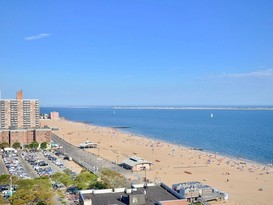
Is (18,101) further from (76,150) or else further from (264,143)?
(264,143)

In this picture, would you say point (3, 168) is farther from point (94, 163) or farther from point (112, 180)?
point (112, 180)

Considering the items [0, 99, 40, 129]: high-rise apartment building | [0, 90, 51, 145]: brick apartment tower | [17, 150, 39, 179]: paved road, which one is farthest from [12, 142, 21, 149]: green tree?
[0, 99, 40, 129]: high-rise apartment building

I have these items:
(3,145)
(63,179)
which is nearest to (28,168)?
(63,179)

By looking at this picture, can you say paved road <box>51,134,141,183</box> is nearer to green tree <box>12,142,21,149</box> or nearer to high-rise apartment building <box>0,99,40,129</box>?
green tree <box>12,142,21,149</box>

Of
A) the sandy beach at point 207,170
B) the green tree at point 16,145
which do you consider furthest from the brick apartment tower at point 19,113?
the sandy beach at point 207,170

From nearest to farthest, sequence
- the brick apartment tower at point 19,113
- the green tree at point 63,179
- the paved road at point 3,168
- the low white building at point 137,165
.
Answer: the green tree at point 63,179 < the paved road at point 3,168 < the low white building at point 137,165 < the brick apartment tower at point 19,113

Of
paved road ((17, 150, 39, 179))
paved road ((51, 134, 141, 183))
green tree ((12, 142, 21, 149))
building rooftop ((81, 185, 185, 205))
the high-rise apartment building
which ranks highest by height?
the high-rise apartment building

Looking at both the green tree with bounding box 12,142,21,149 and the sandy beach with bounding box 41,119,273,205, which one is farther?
the green tree with bounding box 12,142,21,149

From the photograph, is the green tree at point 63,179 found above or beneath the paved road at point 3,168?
above

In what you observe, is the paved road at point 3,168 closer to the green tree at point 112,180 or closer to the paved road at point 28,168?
the paved road at point 28,168

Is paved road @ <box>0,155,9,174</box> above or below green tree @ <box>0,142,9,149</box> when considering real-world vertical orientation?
below

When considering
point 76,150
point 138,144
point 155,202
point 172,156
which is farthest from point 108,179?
point 138,144

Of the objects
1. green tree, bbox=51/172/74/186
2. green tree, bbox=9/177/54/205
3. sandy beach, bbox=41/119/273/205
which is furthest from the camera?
sandy beach, bbox=41/119/273/205

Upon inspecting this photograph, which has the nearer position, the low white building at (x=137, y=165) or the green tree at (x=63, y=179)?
the green tree at (x=63, y=179)
